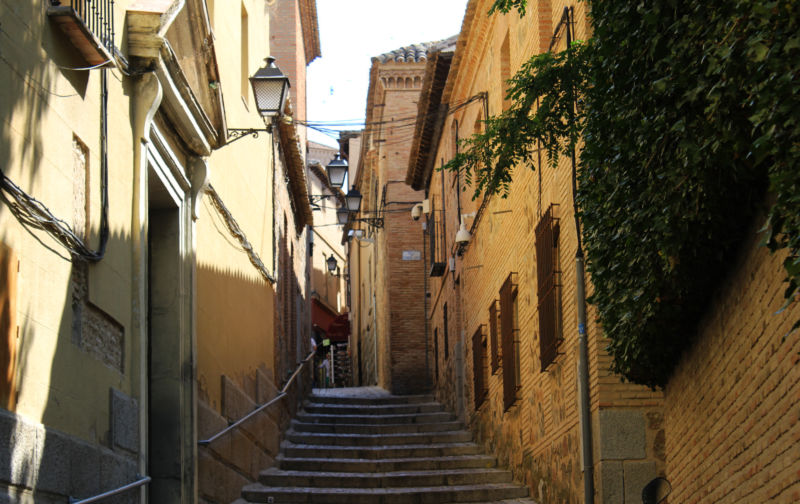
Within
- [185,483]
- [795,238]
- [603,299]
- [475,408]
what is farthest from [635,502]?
[475,408]

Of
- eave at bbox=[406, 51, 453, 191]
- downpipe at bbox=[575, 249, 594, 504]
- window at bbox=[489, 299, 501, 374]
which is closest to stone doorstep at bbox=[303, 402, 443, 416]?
window at bbox=[489, 299, 501, 374]

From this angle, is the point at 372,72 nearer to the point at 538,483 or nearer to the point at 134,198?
the point at 538,483

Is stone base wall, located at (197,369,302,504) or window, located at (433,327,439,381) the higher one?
window, located at (433,327,439,381)

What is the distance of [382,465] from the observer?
582 inches

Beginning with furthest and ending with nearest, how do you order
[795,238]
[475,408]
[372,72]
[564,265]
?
1. [372,72]
2. [475,408]
3. [564,265]
4. [795,238]

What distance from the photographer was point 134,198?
8078mm

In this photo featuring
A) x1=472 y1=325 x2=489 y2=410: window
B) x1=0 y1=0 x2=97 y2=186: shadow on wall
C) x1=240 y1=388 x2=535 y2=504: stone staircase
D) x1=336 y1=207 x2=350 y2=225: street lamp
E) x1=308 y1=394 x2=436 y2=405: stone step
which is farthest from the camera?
x1=336 y1=207 x2=350 y2=225: street lamp

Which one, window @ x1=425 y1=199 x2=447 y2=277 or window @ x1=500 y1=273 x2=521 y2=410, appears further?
window @ x1=425 y1=199 x2=447 y2=277

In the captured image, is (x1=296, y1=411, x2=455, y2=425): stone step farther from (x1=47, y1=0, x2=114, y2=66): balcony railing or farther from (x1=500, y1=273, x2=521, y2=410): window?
(x1=47, y1=0, x2=114, y2=66): balcony railing

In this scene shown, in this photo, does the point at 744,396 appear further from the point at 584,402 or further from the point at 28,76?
Result: the point at 28,76

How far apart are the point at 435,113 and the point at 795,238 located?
53.5ft

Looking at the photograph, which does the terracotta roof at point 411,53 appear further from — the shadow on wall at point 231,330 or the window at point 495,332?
the window at point 495,332

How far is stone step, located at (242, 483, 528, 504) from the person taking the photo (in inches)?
511

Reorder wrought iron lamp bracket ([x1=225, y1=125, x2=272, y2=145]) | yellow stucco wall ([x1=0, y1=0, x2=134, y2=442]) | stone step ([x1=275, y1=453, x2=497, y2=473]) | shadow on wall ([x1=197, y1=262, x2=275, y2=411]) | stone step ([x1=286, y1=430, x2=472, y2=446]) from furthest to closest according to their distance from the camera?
stone step ([x1=286, y1=430, x2=472, y2=446]), stone step ([x1=275, y1=453, x2=497, y2=473]), wrought iron lamp bracket ([x1=225, y1=125, x2=272, y2=145]), shadow on wall ([x1=197, y1=262, x2=275, y2=411]), yellow stucco wall ([x1=0, y1=0, x2=134, y2=442])
